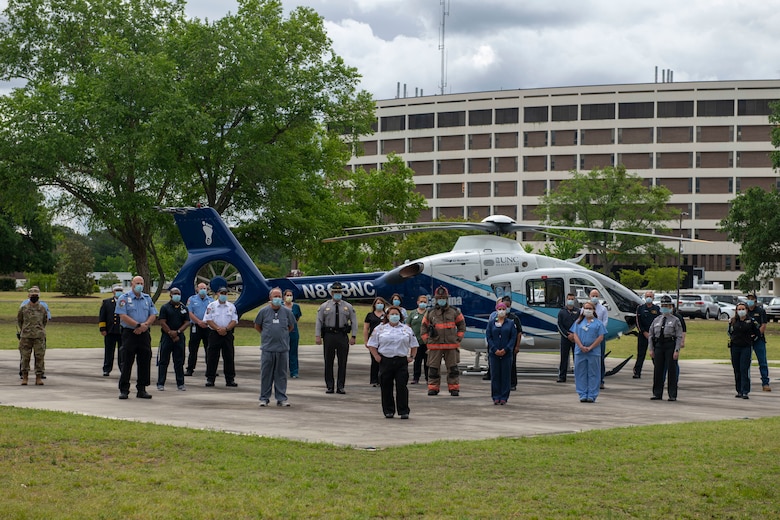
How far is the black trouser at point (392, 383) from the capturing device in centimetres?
1362

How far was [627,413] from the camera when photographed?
1481cm

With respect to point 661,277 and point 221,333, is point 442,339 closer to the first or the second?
point 221,333

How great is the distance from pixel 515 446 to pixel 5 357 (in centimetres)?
1651

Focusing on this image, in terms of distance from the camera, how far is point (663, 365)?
1698 cm

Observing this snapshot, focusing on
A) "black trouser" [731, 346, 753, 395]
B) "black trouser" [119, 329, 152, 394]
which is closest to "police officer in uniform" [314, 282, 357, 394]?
"black trouser" [119, 329, 152, 394]

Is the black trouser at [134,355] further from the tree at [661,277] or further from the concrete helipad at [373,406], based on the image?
the tree at [661,277]

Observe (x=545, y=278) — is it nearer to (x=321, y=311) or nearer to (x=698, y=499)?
(x=321, y=311)

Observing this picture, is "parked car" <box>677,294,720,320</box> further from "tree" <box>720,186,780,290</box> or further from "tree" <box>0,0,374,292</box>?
"tree" <box>0,0,374,292</box>

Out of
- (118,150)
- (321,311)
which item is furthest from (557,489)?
(118,150)

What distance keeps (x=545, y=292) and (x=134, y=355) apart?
384 inches

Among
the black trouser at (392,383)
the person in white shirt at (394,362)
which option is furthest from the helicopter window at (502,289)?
the black trouser at (392,383)

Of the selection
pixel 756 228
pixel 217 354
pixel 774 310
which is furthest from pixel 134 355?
pixel 774 310

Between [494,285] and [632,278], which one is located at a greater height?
[632,278]

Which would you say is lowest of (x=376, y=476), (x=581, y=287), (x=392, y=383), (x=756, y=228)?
(x=376, y=476)
